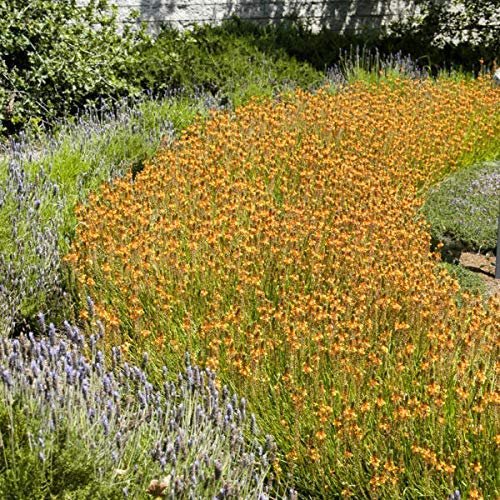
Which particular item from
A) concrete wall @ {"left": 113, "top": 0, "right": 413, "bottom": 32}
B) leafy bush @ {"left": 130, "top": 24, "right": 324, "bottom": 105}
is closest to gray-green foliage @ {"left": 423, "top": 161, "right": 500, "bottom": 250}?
leafy bush @ {"left": 130, "top": 24, "right": 324, "bottom": 105}

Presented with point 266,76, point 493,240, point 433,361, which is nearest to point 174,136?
point 266,76

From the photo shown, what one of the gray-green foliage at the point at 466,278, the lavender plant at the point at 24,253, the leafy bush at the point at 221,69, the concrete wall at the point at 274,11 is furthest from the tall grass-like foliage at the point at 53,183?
the concrete wall at the point at 274,11

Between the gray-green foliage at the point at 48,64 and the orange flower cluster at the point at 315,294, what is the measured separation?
7.83 ft

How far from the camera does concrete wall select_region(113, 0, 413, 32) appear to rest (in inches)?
466

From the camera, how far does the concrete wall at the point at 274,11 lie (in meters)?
11.8

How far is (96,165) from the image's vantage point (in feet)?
21.7

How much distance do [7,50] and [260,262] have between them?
5.20 m

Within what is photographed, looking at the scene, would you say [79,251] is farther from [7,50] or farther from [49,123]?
[7,50]

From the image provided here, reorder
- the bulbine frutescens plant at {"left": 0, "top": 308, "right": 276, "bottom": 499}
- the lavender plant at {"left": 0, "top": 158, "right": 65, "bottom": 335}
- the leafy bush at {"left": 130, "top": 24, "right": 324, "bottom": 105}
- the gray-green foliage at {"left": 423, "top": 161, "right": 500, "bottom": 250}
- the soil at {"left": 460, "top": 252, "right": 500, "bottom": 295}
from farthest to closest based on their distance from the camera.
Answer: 1. the leafy bush at {"left": 130, "top": 24, "right": 324, "bottom": 105}
2. the gray-green foliage at {"left": 423, "top": 161, "right": 500, "bottom": 250}
3. the soil at {"left": 460, "top": 252, "right": 500, "bottom": 295}
4. the lavender plant at {"left": 0, "top": 158, "right": 65, "bottom": 335}
5. the bulbine frutescens plant at {"left": 0, "top": 308, "right": 276, "bottom": 499}

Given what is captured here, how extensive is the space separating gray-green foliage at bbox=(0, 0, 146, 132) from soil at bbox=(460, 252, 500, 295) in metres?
3.99

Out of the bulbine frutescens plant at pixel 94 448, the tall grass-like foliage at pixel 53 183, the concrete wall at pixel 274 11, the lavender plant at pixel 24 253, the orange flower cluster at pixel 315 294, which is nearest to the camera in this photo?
the bulbine frutescens plant at pixel 94 448

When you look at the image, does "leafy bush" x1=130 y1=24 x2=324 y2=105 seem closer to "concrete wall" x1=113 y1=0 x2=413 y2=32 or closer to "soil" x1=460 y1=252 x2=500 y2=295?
"concrete wall" x1=113 y1=0 x2=413 y2=32

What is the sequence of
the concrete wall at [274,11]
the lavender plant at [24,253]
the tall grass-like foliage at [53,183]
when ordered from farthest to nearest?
the concrete wall at [274,11], the tall grass-like foliage at [53,183], the lavender plant at [24,253]

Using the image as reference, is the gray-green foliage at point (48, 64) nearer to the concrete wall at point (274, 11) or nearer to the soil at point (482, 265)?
the concrete wall at point (274, 11)
